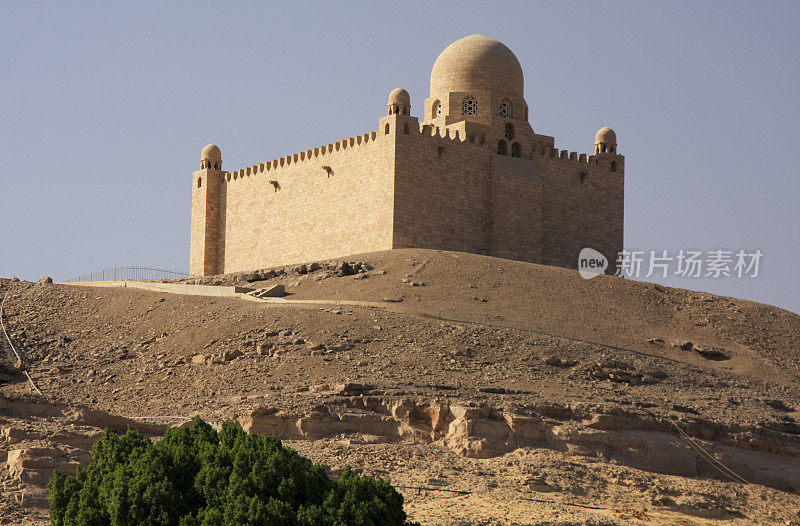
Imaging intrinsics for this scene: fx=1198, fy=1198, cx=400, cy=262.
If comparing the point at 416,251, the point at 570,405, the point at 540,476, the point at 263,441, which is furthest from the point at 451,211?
the point at 263,441

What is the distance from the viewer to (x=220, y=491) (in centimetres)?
1166

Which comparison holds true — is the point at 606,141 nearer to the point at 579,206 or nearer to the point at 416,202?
the point at 579,206

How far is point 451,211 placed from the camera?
33062 mm

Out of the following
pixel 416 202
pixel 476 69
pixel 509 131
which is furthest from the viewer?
pixel 476 69

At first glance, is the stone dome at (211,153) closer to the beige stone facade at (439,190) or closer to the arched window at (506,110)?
the beige stone facade at (439,190)

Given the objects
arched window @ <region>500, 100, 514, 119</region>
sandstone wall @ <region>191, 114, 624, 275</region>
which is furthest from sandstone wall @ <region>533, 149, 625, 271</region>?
arched window @ <region>500, 100, 514, 119</region>

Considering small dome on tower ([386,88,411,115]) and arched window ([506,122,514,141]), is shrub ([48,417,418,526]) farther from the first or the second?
arched window ([506,122,514,141])

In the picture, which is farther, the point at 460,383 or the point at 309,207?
the point at 309,207

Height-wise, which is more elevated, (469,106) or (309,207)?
(469,106)

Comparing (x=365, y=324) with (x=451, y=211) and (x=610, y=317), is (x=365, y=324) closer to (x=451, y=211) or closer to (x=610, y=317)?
(x=610, y=317)

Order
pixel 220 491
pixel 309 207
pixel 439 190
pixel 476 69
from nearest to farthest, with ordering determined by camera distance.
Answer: pixel 220 491
pixel 439 190
pixel 309 207
pixel 476 69

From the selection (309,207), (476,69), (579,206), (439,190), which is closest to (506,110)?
(476,69)

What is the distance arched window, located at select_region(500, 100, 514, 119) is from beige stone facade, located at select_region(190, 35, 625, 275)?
0.10ft

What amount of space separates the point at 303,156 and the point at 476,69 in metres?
5.76
